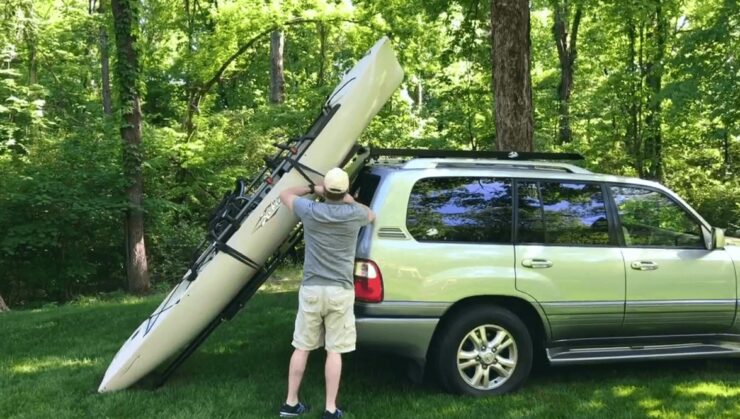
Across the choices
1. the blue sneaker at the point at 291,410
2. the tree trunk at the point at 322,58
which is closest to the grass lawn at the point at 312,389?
the blue sneaker at the point at 291,410

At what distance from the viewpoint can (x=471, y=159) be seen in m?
5.48

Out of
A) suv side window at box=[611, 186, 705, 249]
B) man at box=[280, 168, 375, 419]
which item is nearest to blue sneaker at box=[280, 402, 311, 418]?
man at box=[280, 168, 375, 419]

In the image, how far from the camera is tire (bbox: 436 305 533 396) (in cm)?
460

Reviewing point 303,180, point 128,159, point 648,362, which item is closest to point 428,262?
point 303,180

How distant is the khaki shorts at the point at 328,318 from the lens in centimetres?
426

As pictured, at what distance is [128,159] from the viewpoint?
12.3m

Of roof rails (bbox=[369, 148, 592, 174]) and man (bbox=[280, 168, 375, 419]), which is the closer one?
man (bbox=[280, 168, 375, 419])

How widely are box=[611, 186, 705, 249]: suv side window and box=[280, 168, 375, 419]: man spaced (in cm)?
236

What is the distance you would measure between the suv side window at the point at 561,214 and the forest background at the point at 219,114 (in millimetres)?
4490

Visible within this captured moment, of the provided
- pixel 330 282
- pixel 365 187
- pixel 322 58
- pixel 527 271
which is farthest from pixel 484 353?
pixel 322 58

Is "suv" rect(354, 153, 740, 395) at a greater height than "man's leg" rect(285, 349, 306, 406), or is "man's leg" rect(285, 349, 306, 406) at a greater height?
"suv" rect(354, 153, 740, 395)

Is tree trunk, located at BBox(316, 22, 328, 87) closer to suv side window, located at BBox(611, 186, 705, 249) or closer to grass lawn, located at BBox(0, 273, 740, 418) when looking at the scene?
grass lawn, located at BBox(0, 273, 740, 418)

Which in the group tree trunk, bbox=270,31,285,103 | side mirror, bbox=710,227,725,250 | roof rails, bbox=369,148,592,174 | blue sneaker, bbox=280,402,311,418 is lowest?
blue sneaker, bbox=280,402,311,418

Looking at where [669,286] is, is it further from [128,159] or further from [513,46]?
[128,159]
